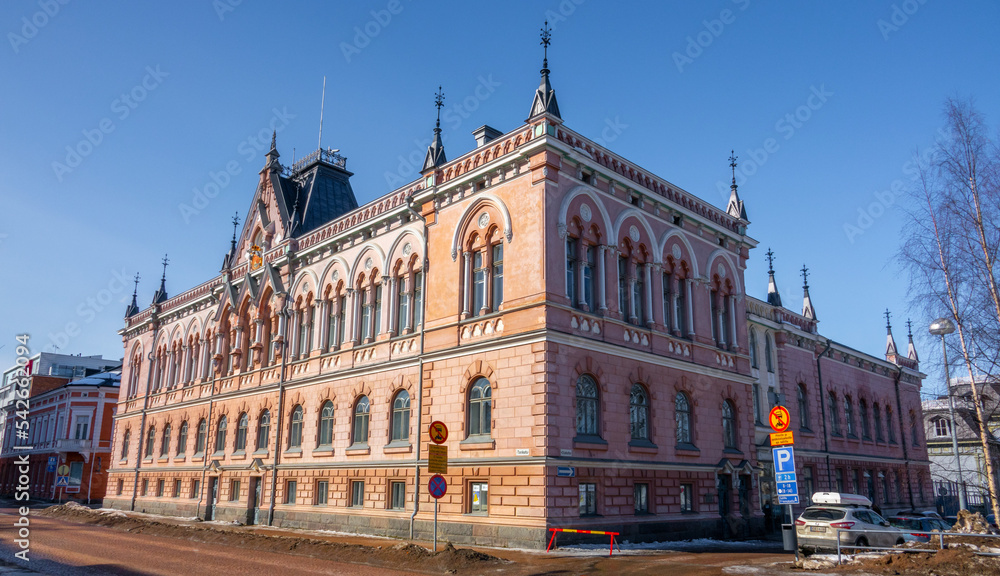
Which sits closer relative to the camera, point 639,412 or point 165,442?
point 639,412

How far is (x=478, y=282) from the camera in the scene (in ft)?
89.4

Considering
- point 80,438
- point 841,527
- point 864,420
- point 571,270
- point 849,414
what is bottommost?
point 841,527

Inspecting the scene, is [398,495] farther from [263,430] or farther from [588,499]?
[263,430]

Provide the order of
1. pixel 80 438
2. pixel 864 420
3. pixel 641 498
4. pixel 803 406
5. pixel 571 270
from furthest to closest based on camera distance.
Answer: pixel 80 438 < pixel 864 420 < pixel 803 406 < pixel 641 498 < pixel 571 270

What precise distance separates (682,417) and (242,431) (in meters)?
25.0

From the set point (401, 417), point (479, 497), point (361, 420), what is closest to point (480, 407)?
point (479, 497)

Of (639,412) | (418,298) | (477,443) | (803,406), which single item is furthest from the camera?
(803,406)

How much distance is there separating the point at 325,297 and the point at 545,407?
16.8 m

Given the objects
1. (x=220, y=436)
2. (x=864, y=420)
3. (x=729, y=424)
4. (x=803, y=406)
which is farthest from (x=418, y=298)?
(x=864, y=420)

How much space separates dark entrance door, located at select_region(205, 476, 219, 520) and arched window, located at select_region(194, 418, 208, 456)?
3.18m

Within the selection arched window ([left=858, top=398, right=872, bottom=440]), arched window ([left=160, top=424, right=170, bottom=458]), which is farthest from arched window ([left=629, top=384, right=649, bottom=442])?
arched window ([left=160, top=424, right=170, bottom=458])

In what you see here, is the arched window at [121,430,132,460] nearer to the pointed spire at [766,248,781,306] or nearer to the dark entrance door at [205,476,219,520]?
the dark entrance door at [205,476,219,520]

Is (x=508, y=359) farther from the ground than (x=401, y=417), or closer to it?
farther from the ground

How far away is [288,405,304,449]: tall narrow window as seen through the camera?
35438 millimetres
